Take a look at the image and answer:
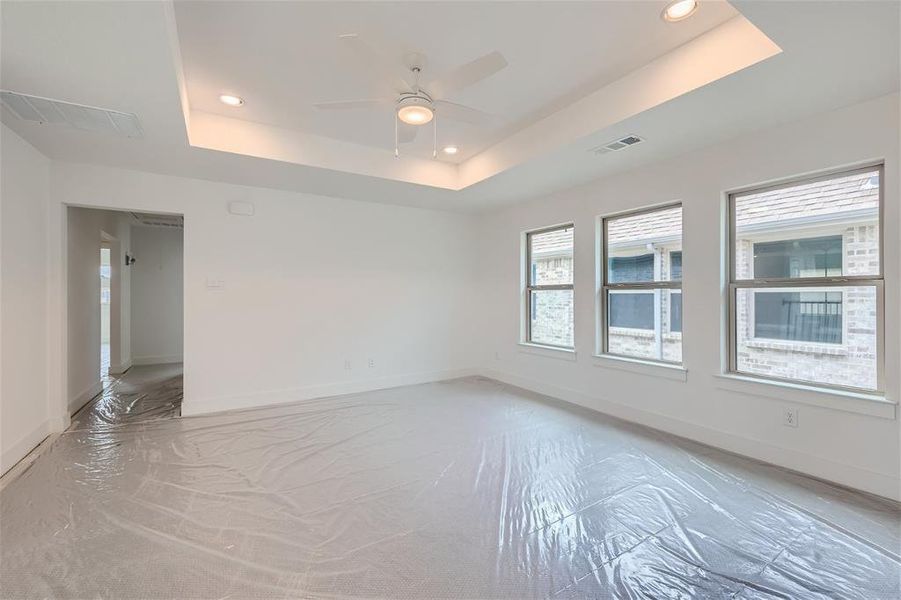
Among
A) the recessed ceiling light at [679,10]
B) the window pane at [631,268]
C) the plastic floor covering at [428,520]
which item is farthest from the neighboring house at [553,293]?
the recessed ceiling light at [679,10]

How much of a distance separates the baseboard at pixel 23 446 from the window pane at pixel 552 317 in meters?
5.12

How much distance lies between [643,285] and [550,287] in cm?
134

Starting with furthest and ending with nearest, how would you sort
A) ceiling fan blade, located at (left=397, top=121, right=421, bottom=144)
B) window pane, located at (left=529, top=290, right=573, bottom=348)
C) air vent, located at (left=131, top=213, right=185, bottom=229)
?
air vent, located at (left=131, top=213, right=185, bottom=229), window pane, located at (left=529, top=290, right=573, bottom=348), ceiling fan blade, located at (left=397, top=121, right=421, bottom=144)

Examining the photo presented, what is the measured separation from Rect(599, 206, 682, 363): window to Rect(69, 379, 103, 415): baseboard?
18.9 feet

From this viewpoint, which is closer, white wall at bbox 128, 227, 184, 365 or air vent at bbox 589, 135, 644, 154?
air vent at bbox 589, 135, 644, 154

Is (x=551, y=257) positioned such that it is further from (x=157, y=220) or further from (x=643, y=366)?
(x=157, y=220)

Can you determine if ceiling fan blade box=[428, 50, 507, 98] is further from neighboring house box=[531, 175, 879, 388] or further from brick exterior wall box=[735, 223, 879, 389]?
brick exterior wall box=[735, 223, 879, 389]

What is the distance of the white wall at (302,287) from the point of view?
13.9 ft

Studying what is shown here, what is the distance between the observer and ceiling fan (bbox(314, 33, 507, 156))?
84.9 inches

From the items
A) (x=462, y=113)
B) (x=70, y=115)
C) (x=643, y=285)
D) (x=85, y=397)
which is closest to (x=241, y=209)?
(x=70, y=115)

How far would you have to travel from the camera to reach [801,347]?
9.80 feet

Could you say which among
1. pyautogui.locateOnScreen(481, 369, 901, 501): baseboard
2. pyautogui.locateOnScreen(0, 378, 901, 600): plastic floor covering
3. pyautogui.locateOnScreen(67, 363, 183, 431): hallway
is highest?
pyautogui.locateOnScreen(481, 369, 901, 501): baseboard

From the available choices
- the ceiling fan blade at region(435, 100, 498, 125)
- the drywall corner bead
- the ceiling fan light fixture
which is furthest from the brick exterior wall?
the drywall corner bead

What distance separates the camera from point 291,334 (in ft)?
15.7
